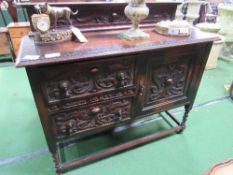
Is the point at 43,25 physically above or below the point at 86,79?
above

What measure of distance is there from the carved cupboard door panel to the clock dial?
550 millimetres

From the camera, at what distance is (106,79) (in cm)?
102

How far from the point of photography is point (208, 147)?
1.51 meters

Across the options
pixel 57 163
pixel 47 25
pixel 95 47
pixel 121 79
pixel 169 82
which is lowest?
pixel 57 163

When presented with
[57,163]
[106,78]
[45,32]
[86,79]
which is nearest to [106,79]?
[106,78]

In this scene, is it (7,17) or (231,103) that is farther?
(7,17)

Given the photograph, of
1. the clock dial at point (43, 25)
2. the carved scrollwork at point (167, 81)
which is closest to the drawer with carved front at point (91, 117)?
the carved scrollwork at point (167, 81)

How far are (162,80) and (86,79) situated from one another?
0.56 metres

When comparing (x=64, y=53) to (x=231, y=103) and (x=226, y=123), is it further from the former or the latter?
(x=231, y=103)

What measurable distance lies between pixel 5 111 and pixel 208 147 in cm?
202

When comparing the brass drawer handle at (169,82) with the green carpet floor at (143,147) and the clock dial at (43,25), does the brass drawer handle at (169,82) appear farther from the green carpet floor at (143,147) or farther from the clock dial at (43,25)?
the clock dial at (43,25)

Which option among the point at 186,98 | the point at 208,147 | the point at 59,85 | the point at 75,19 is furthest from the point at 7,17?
the point at 208,147

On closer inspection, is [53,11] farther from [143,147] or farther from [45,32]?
[143,147]

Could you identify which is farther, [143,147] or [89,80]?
[143,147]
